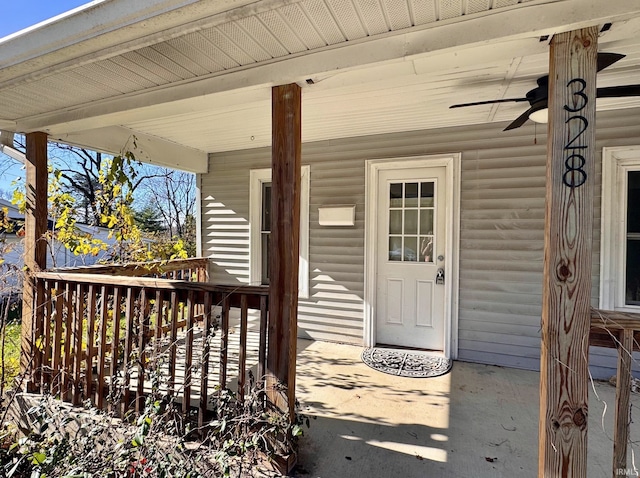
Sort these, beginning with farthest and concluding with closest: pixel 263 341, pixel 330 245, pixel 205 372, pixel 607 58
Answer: pixel 330 245, pixel 205 372, pixel 263 341, pixel 607 58

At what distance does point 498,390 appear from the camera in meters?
2.84

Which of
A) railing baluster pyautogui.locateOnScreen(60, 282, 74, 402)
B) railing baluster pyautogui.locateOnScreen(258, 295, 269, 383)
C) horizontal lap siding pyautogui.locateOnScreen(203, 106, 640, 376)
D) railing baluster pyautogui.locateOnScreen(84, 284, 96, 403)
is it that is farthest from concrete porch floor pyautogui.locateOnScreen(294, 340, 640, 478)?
railing baluster pyautogui.locateOnScreen(60, 282, 74, 402)

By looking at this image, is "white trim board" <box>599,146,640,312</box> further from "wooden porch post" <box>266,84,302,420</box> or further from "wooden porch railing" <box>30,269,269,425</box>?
"wooden porch railing" <box>30,269,269,425</box>

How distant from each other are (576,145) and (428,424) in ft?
6.59

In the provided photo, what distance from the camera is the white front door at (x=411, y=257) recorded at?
3625 mm

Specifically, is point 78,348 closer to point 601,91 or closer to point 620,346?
point 620,346

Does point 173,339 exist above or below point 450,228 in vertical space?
below

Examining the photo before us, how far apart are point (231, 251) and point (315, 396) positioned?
8.44ft

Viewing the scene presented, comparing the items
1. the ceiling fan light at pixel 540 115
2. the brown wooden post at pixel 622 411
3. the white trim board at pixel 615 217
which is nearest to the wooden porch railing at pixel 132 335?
the brown wooden post at pixel 622 411

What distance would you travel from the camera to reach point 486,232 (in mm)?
3412

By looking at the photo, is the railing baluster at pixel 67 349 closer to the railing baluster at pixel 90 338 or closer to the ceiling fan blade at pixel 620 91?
the railing baluster at pixel 90 338

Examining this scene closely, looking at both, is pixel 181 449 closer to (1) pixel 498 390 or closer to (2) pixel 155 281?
(2) pixel 155 281

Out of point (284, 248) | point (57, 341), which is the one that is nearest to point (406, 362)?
point (284, 248)

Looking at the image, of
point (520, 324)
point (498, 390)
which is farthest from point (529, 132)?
point (498, 390)
